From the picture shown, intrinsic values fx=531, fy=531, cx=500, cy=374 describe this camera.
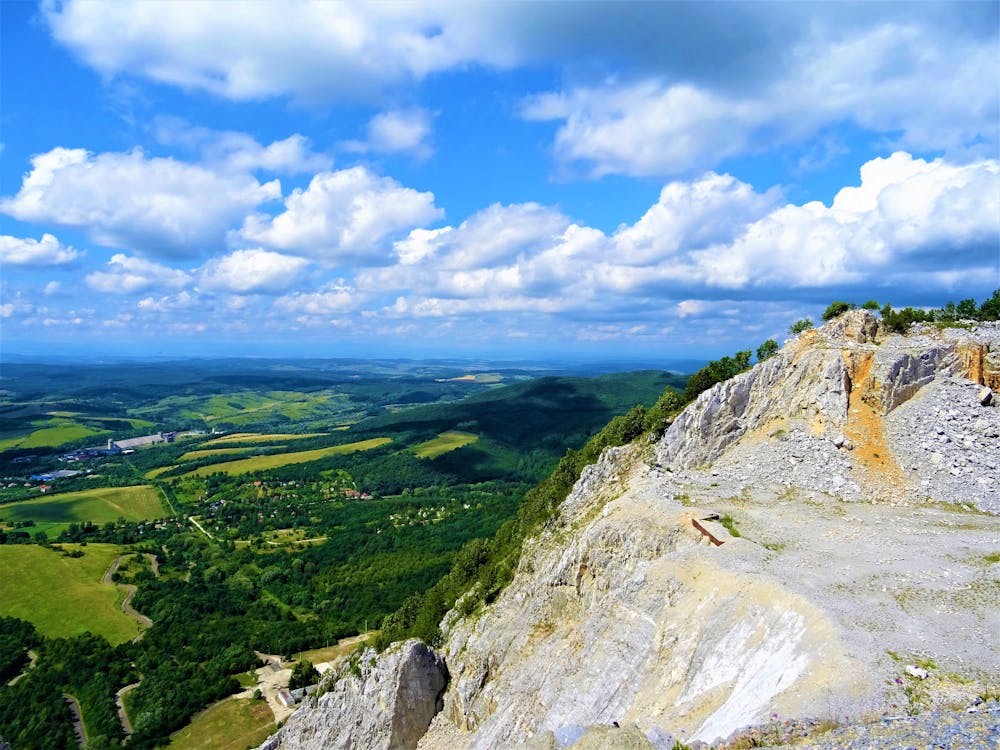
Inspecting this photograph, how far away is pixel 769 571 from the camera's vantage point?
2517 centimetres

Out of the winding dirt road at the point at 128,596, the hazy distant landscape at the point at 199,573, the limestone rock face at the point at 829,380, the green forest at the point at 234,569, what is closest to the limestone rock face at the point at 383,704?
the green forest at the point at 234,569

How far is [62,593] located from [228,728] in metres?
67.5

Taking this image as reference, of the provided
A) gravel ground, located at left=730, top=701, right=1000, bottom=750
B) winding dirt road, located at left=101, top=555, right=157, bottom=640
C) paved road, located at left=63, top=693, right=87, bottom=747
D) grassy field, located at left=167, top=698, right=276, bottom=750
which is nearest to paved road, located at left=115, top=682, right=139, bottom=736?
paved road, located at left=63, top=693, right=87, bottom=747

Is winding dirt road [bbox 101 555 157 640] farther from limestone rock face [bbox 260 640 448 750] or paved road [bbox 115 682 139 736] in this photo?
limestone rock face [bbox 260 640 448 750]

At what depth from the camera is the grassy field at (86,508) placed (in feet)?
542

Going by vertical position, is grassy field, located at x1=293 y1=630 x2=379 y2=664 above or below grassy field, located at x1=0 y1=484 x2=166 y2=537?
below

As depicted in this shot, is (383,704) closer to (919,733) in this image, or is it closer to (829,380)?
(919,733)

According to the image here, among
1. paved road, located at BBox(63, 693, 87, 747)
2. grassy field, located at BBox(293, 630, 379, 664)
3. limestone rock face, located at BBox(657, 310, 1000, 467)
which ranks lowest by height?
grassy field, located at BBox(293, 630, 379, 664)

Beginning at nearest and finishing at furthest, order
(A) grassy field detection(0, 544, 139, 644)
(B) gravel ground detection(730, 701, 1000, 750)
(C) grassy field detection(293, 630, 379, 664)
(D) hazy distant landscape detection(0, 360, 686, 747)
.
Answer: (B) gravel ground detection(730, 701, 1000, 750), (D) hazy distant landscape detection(0, 360, 686, 747), (C) grassy field detection(293, 630, 379, 664), (A) grassy field detection(0, 544, 139, 644)

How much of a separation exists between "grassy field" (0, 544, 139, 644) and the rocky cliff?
7615cm

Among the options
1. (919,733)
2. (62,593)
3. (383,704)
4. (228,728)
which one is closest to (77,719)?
(228,728)

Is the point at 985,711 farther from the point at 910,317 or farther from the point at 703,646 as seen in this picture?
the point at 910,317

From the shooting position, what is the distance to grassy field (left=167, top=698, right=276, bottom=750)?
6475 centimetres

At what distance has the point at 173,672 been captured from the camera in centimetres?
7975
